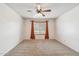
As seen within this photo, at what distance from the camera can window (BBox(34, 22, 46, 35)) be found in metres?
8.91

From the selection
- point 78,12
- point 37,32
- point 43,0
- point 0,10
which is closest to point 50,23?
point 37,32

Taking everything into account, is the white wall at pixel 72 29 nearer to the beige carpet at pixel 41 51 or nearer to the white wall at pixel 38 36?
the beige carpet at pixel 41 51

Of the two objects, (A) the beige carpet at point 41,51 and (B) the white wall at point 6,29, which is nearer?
(B) the white wall at point 6,29

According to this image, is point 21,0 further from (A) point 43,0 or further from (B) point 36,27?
(B) point 36,27

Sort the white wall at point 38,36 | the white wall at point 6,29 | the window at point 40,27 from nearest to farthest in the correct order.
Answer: the white wall at point 6,29 → the white wall at point 38,36 → the window at point 40,27

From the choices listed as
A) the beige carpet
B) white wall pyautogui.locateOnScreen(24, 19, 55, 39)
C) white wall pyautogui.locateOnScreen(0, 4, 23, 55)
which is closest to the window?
white wall pyautogui.locateOnScreen(24, 19, 55, 39)

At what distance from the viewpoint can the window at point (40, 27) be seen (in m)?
8.91

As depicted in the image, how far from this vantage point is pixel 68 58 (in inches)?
34.4

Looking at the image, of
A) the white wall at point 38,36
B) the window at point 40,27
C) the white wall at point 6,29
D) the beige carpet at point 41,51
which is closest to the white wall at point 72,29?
the beige carpet at point 41,51

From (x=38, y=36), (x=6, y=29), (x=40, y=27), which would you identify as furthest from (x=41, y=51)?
(x=40, y=27)

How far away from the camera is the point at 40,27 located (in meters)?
8.97

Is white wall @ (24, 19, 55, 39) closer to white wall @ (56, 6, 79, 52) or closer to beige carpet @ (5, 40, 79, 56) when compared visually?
white wall @ (56, 6, 79, 52)

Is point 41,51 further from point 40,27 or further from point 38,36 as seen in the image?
point 40,27

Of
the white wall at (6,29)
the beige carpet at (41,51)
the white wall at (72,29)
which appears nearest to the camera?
the white wall at (6,29)
